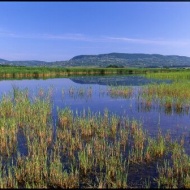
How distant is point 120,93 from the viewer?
32125mm

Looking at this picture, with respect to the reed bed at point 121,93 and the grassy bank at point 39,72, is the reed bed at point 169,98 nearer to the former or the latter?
the reed bed at point 121,93

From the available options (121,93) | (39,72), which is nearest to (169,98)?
(121,93)

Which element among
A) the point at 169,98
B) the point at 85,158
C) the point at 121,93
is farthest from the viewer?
the point at 121,93

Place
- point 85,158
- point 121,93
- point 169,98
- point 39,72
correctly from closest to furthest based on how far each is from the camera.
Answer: point 85,158, point 169,98, point 121,93, point 39,72

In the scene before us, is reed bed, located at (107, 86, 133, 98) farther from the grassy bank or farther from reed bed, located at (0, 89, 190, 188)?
the grassy bank

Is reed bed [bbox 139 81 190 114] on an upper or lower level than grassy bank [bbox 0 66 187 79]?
lower

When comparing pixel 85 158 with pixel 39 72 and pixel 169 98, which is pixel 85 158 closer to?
pixel 169 98

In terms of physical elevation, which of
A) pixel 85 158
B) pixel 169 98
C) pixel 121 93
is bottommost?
pixel 85 158

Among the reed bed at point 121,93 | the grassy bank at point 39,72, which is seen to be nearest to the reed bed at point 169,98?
the reed bed at point 121,93

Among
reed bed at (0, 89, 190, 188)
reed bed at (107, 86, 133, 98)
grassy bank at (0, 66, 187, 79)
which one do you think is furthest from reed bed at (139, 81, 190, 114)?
grassy bank at (0, 66, 187, 79)

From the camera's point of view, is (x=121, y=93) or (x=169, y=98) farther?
(x=121, y=93)

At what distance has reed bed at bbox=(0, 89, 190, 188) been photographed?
8.56 metres

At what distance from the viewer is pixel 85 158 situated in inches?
400

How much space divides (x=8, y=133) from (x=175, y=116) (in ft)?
39.8
